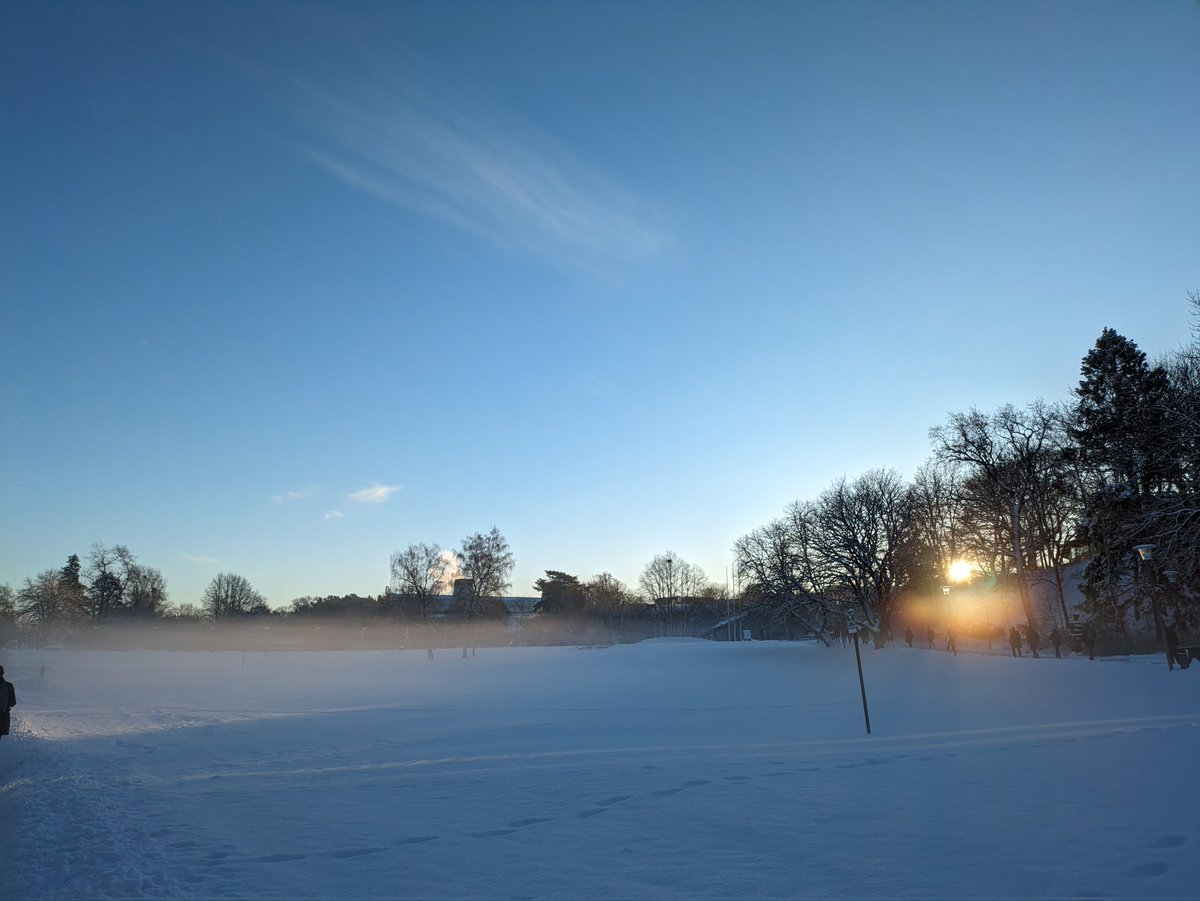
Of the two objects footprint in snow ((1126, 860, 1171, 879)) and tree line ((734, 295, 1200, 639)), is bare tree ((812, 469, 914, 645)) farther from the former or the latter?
footprint in snow ((1126, 860, 1171, 879))

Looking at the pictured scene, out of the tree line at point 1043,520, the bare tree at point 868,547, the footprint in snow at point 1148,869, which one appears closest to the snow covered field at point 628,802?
the footprint in snow at point 1148,869

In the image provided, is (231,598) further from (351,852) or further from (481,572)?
(351,852)

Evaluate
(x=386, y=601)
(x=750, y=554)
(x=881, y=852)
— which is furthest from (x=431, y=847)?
(x=386, y=601)

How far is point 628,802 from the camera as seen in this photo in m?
7.84

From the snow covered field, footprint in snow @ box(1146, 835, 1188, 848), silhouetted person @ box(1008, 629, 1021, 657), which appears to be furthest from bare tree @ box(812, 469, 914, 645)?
footprint in snow @ box(1146, 835, 1188, 848)

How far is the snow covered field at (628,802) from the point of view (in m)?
5.38

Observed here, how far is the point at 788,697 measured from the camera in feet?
73.4

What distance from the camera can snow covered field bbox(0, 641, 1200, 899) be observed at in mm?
5379

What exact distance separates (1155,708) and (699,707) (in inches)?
416

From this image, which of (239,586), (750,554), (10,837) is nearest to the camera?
(10,837)

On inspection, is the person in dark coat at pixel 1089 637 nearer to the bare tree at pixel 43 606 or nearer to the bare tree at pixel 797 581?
the bare tree at pixel 797 581

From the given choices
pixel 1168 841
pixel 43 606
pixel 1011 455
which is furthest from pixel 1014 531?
pixel 43 606

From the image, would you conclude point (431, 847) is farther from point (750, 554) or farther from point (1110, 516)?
point (750, 554)

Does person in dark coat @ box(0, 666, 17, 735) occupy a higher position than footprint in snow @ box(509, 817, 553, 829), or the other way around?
person in dark coat @ box(0, 666, 17, 735)
